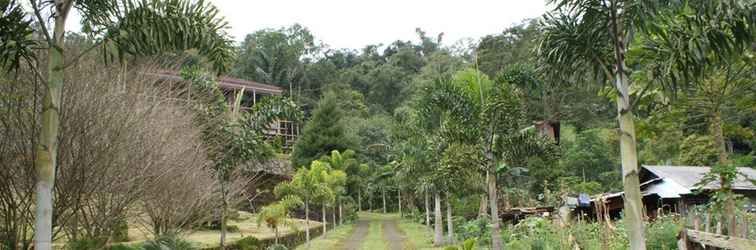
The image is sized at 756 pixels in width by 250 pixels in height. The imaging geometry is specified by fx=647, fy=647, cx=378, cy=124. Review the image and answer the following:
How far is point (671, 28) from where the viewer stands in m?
6.65

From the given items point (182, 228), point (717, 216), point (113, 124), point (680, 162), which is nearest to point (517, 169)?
point (717, 216)

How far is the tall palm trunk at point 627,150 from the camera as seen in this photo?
20.1ft

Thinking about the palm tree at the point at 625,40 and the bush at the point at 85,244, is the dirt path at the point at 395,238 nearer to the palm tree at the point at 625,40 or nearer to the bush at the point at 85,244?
the bush at the point at 85,244

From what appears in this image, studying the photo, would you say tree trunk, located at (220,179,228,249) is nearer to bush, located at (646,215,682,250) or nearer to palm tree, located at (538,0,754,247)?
bush, located at (646,215,682,250)

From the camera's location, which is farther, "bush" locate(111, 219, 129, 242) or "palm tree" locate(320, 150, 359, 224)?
"palm tree" locate(320, 150, 359, 224)

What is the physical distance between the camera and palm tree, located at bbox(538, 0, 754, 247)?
6.15 metres

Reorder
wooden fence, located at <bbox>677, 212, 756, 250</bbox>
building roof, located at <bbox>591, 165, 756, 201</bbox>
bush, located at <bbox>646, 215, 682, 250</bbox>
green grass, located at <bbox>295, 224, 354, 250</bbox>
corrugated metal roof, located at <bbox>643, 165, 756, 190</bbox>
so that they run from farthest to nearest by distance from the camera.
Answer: green grass, located at <bbox>295, 224, 354, 250</bbox> → building roof, located at <bbox>591, 165, 756, 201</bbox> → corrugated metal roof, located at <bbox>643, 165, 756, 190</bbox> → bush, located at <bbox>646, 215, 682, 250</bbox> → wooden fence, located at <bbox>677, 212, 756, 250</bbox>

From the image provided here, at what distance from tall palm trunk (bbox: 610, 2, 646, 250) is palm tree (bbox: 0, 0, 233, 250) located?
15.1ft

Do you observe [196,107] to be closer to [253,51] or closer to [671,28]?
[671,28]

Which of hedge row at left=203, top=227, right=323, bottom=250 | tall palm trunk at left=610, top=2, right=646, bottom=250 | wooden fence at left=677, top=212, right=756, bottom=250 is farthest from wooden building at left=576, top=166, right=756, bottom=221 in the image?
tall palm trunk at left=610, top=2, right=646, bottom=250

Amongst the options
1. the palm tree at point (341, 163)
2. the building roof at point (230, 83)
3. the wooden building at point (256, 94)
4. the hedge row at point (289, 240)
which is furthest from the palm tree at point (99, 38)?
the palm tree at point (341, 163)

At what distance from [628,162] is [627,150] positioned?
0.13m

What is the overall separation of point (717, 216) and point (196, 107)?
41.6ft

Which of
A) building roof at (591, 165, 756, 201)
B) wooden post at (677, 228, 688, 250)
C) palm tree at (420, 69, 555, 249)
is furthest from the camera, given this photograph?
building roof at (591, 165, 756, 201)
